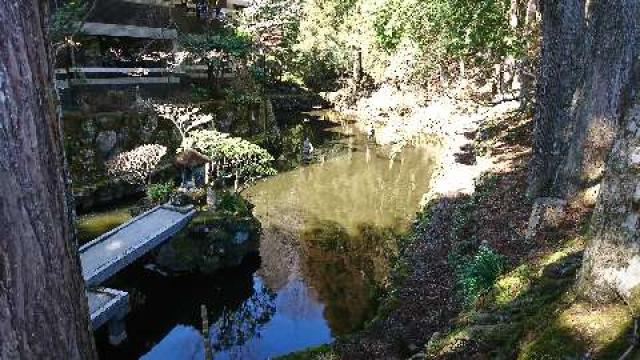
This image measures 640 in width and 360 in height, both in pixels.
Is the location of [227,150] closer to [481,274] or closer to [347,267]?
[347,267]

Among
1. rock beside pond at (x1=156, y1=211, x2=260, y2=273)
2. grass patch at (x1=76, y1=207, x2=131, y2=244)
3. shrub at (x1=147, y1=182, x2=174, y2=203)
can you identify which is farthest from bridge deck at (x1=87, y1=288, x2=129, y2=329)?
shrub at (x1=147, y1=182, x2=174, y2=203)

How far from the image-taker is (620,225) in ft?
11.8

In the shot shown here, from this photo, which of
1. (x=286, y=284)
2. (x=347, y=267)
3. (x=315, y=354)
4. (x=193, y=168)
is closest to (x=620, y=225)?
(x=315, y=354)

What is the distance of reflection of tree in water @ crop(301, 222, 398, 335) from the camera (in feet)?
43.9

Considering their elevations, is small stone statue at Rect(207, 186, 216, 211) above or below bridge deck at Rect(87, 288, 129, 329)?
above

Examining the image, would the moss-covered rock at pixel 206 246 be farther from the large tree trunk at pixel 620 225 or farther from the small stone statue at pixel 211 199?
the large tree trunk at pixel 620 225

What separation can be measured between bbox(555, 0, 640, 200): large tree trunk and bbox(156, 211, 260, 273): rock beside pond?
8457mm

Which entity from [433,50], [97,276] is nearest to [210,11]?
[433,50]

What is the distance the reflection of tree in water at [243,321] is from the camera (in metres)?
12.4

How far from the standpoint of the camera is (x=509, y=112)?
27.3 meters

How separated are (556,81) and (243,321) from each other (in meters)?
8.95

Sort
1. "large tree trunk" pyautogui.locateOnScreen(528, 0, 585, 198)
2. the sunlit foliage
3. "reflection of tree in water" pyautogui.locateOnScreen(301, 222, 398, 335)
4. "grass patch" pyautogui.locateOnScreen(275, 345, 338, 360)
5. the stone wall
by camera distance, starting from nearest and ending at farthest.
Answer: "grass patch" pyautogui.locateOnScreen(275, 345, 338, 360) → "large tree trunk" pyautogui.locateOnScreen(528, 0, 585, 198) → "reflection of tree in water" pyautogui.locateOnScreen(301, 222, 398, 335) → the sunlit foliage → the stone wall

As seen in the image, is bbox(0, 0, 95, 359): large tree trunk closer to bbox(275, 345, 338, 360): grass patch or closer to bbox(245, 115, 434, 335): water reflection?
bbox(275, 345, 338, 360): grass patch

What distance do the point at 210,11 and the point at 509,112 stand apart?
16.4 m
